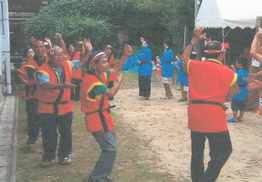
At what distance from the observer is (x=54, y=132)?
5.38 m

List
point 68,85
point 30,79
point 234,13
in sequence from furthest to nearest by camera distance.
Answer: point 234,13
point 30,79
point 68,85

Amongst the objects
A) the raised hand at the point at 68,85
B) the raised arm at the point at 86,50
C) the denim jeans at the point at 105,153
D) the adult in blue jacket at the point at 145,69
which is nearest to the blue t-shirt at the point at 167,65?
the adult in blue jacket at the point at 145,69

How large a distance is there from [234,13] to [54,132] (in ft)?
21.9

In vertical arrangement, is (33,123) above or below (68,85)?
below

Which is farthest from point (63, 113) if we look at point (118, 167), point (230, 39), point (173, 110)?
point (230, 39)

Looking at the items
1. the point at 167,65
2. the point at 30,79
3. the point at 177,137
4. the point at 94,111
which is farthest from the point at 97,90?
the point at 167,65

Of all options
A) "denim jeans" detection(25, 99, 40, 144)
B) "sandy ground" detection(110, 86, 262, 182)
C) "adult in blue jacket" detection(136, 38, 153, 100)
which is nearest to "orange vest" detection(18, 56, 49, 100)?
"denim jeans" detection(25, 99, 40, 144)

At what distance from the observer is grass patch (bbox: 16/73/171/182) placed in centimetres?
Answer: 503

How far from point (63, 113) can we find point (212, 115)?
7.24 feet

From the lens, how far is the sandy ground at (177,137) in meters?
5.28

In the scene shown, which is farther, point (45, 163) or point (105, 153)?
point (45, 163)

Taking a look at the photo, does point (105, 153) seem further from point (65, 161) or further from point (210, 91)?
point (210, 91)

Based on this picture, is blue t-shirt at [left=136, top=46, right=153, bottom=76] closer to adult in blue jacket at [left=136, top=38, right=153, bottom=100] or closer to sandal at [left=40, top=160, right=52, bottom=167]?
adult in blue jacket at [left=136, top=38, right=153, bottom=100]

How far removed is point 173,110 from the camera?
9.76 m
